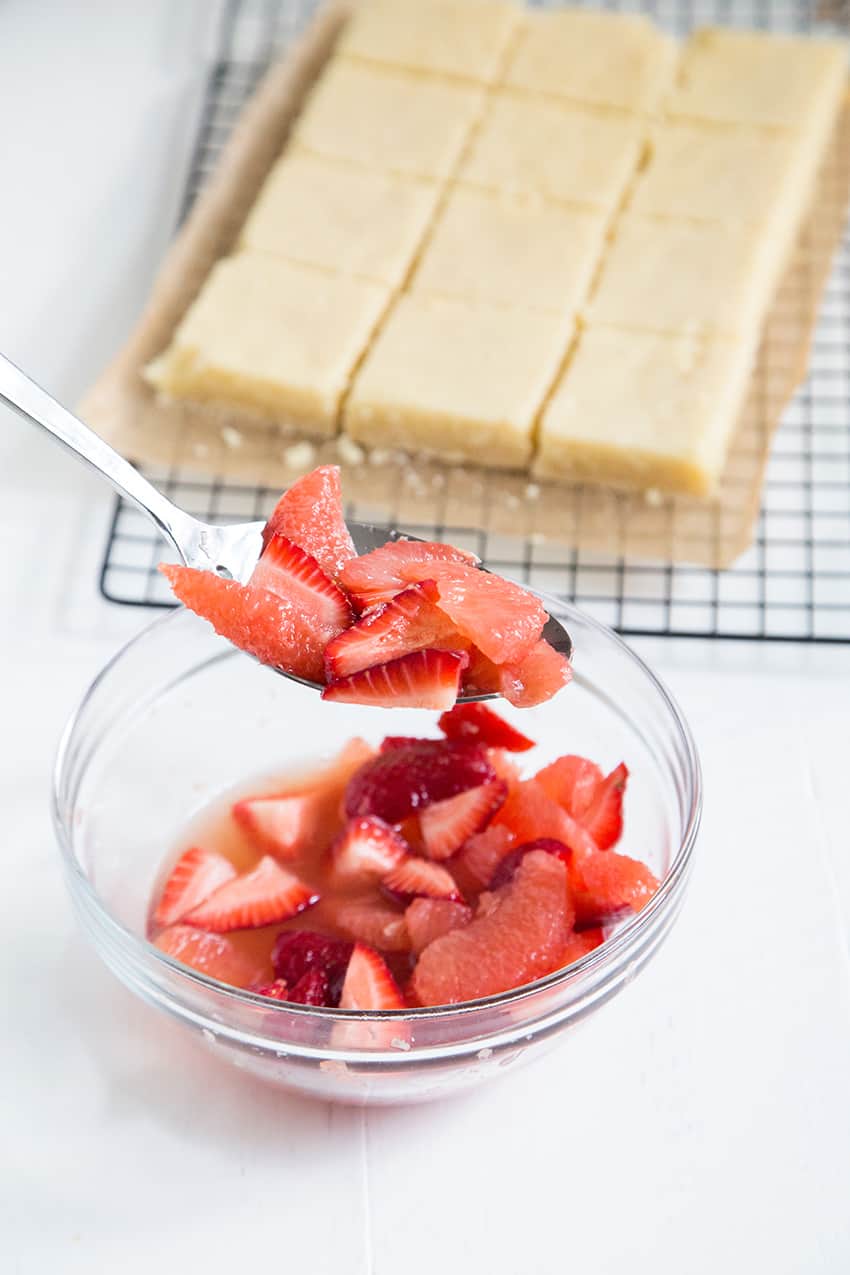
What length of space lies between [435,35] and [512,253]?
1.96ft

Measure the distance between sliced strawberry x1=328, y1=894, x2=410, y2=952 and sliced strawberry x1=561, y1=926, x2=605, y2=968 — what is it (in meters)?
0.16

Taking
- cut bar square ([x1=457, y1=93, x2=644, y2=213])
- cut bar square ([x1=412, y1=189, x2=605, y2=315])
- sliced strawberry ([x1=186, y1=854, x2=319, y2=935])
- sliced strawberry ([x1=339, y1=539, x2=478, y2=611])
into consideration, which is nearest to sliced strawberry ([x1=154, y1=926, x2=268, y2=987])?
sliced strawberry ([x1=186, y1=854, x2=319, y2=935])

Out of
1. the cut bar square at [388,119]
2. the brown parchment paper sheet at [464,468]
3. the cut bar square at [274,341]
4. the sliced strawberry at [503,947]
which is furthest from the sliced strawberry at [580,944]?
the cut bar square at [388,119]

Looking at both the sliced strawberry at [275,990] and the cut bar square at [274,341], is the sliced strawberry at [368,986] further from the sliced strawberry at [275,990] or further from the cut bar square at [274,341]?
the cut bar square at [274,341]

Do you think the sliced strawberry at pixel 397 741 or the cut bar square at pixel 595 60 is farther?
the cut bar square at pixel 595 60

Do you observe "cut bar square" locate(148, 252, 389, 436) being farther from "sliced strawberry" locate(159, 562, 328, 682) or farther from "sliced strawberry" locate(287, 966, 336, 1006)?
"sliced strawberry" locate(287, 966, 336, 1006)

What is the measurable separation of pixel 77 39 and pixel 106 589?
1473 millimetres

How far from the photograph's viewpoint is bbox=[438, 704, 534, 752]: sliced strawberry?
161 cm

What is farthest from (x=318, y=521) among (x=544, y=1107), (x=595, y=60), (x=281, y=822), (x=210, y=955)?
(x=595, y=60)

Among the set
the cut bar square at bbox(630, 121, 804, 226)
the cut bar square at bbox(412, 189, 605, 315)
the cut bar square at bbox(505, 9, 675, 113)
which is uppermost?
the cut bar square at bbox(505, 9, 675, 113)

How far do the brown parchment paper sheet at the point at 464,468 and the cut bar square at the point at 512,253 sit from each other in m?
0.30

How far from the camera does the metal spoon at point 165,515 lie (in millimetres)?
1429

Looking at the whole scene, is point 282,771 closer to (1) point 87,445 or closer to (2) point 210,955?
(2) point 210,955

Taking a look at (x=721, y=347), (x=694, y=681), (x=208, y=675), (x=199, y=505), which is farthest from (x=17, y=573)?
(x=721, y=347)
